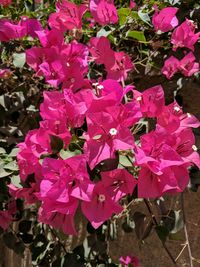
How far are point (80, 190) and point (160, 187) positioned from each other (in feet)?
0.43

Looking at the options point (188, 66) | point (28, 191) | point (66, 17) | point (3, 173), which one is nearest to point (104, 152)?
point (28, 191)

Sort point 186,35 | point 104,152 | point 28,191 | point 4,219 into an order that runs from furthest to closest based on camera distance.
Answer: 1. point 4,219
2. point 186,35
3. point 28,191
4. point 104,152

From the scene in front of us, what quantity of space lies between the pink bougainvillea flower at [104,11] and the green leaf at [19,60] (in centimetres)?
24

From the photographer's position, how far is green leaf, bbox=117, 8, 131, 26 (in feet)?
4.34

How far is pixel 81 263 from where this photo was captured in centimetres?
126

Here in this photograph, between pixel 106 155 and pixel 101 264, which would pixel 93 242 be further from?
pixel 106 155

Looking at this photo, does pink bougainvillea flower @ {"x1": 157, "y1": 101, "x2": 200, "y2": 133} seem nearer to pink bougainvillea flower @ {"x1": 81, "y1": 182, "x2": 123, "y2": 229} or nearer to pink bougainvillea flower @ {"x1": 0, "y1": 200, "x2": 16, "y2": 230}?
pink bougainvillea flower @ {"x1": 81, "y1": 182, "x2": 123, "y2": 229}

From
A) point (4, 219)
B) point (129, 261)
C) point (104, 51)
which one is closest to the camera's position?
point (104, 51)

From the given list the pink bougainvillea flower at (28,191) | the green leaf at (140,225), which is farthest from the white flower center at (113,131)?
the green leaf at (140,225)

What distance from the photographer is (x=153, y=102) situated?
2.70 feet

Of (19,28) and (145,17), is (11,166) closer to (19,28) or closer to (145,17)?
(19,28)

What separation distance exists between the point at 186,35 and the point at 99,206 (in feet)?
2.00

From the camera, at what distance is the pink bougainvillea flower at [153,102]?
2.69 feet

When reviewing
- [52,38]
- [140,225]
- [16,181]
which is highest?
[52,38]
